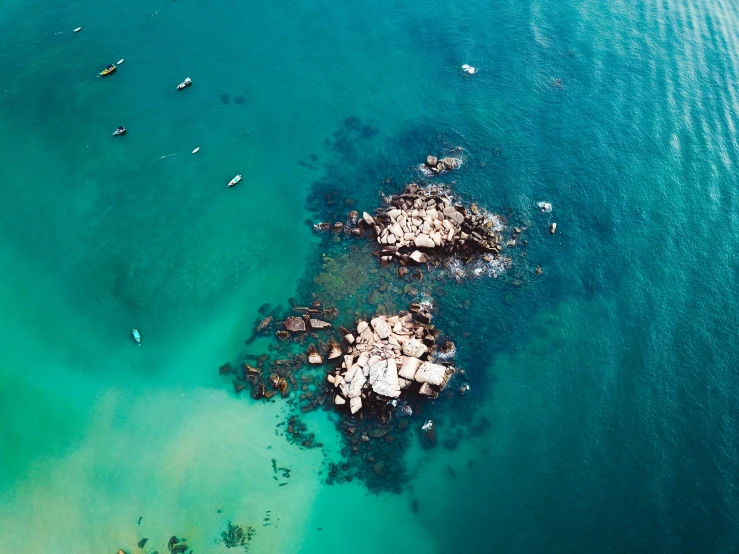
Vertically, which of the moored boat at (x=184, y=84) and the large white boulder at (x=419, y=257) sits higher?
the moored boat at (x=184, y=84)

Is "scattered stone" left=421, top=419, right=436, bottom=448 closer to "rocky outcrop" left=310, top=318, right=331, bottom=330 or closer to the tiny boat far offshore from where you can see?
"rocky outcrop" left=310, top=318, right=331, bottom=330

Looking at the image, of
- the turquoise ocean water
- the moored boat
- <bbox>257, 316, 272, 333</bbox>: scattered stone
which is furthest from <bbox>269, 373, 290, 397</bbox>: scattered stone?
the moored boat

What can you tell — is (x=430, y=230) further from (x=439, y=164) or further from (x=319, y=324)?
(x=319, y=324)

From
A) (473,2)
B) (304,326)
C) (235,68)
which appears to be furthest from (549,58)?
(304,326)

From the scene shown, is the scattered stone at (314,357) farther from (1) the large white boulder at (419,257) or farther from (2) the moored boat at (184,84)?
(2) the moored boat at (184,84)

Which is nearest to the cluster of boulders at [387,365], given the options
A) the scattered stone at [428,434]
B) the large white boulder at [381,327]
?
the large white boulder at [381,327]

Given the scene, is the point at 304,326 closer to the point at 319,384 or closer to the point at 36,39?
the point at 319,384
